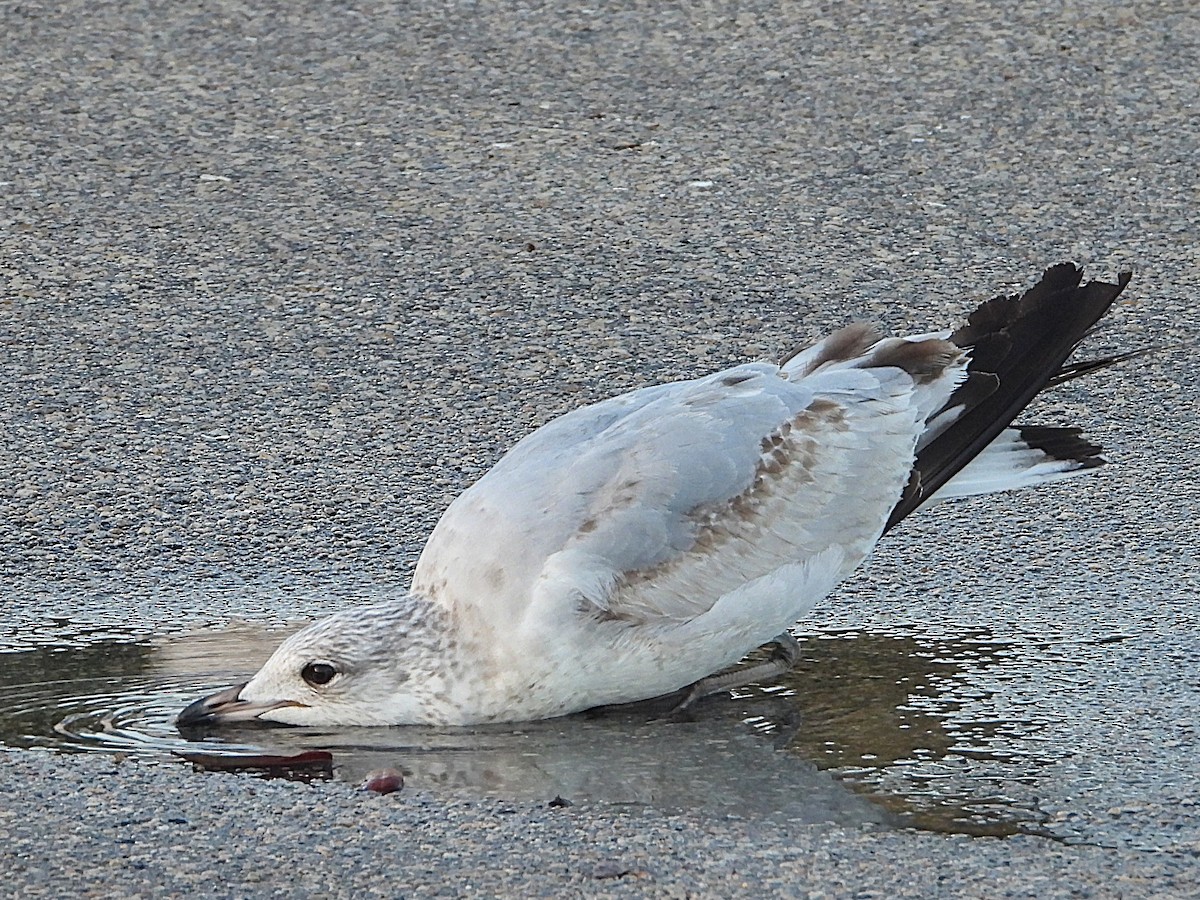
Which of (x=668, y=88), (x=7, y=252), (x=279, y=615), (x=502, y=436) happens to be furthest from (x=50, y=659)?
(x=668, y=88)

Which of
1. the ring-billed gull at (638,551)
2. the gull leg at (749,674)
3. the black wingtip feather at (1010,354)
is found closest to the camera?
the ring-billed gull at (638,551)

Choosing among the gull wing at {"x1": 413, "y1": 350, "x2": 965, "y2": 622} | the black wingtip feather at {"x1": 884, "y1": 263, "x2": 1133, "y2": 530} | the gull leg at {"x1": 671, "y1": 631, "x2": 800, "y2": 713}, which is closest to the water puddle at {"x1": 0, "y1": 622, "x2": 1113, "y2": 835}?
the gull leg at {"x1": 671, "y1": 631, "x2": 800, "y2": 713}

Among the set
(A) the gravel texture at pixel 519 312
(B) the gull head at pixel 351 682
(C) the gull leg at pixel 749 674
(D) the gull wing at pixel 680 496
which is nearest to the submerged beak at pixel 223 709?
(B) the gull head at pixel 351 682

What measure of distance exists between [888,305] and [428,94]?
258cm

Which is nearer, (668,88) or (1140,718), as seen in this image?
(1140,718)

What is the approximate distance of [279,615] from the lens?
4926mm

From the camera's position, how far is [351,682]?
14.5ft

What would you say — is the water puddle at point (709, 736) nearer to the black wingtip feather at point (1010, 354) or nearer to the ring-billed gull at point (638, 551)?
the ring-billed gull at point (638, 551)

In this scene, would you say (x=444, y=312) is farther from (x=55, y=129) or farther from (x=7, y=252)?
(x=55, y=129)

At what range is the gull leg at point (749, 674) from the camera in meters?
4.61

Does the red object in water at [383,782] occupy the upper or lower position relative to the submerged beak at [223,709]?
lower

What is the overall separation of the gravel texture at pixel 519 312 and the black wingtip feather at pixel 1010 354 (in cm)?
35

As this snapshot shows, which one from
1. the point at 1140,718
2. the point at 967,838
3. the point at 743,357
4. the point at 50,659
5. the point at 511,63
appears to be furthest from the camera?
the point at 511,63

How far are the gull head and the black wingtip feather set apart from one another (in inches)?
44.0
